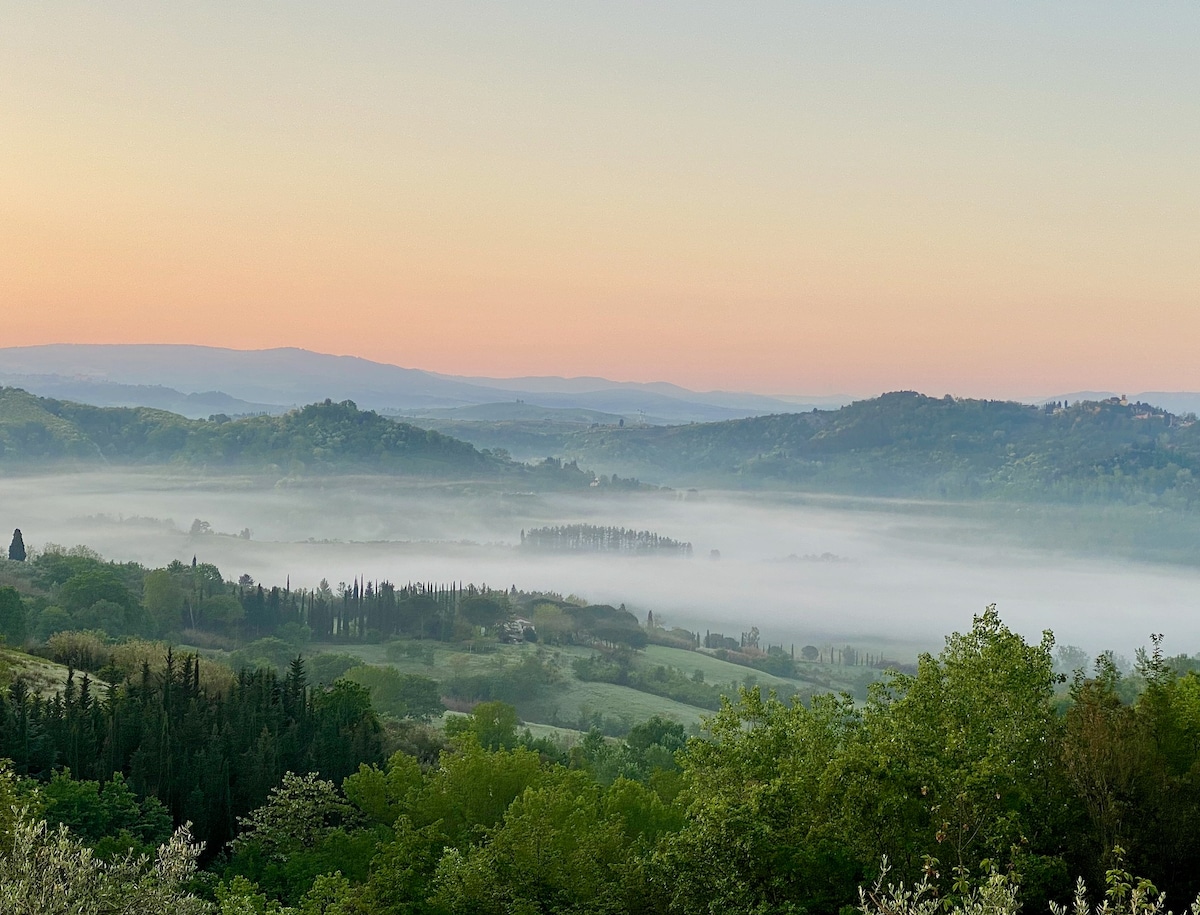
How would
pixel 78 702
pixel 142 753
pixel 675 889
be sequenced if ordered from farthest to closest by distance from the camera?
1. pixel 78 702
2. pixel 142 753
3. pixel 675 889

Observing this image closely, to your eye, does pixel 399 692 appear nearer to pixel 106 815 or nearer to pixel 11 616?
pixel 11 616

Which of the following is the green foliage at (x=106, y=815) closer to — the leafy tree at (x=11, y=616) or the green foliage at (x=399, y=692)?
the green foliage at (x=399, y=692)

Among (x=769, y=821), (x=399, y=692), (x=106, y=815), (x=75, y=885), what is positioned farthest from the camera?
(x=399, y=692)

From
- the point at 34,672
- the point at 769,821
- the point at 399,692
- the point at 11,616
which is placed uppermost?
the point at 769,821

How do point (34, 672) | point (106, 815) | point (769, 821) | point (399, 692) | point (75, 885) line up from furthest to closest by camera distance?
point (399, 692)
point (34, 672)
point (106, 815)
point (769, 821)
point (75, 885)

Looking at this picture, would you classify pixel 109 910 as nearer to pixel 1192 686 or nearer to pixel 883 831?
pixel 883 831

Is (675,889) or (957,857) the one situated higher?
(957,857)

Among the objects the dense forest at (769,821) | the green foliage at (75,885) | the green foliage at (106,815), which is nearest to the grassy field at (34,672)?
the green foliage at (106,815)

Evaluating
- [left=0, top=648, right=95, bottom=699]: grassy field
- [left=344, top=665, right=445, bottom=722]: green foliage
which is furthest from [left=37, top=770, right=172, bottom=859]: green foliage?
[left=344, top=665, right=445, bottom=722]: green foliage

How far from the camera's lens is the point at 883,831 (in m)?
38.0

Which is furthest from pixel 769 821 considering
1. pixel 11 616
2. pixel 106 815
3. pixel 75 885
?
pixel 11 616

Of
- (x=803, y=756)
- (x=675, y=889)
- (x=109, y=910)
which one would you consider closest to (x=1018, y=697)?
(x=803, y=756)

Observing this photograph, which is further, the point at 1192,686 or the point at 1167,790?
the point at 1192,686

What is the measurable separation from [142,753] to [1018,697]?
→ 62.7 metres
